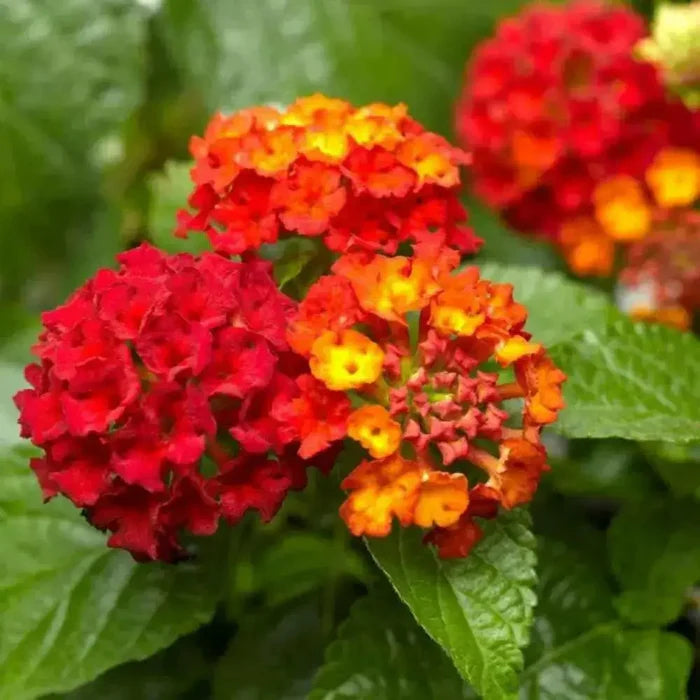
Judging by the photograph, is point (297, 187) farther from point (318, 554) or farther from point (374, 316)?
point (318, 554)

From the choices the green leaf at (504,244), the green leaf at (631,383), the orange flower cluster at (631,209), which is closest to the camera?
the green leaf at (631,383)

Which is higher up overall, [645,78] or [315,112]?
[315,112]

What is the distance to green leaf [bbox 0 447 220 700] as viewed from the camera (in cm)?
67

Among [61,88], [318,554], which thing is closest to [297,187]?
[318,554]

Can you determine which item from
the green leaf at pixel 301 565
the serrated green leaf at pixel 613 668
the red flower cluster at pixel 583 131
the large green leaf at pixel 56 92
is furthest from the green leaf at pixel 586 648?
the large green leaf at pixel 56 92

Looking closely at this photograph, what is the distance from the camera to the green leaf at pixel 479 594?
0.58 metres

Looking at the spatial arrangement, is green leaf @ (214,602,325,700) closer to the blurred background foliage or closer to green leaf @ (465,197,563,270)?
the blurred background foliage

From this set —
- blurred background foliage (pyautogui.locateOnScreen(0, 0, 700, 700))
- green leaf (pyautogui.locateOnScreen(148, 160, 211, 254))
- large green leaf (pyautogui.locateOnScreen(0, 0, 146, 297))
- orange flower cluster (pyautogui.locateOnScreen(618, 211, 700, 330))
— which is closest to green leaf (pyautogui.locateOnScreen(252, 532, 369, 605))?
blurred background foliage (pyautogui.locateOnScreen(0, 0, 700, 700))

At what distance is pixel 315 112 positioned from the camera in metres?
0.71

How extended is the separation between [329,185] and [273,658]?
365 mm

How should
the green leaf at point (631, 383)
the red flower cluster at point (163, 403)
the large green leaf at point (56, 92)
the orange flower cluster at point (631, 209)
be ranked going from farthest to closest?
the large green leaf at point (56, 92) → the orange flower cluster at point (631, 209) → the green leaf at point (631, 383) → the red flower cluster at point (163, 403)

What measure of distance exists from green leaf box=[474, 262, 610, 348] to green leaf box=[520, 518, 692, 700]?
A: 17cm

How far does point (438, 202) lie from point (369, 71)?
607 mm

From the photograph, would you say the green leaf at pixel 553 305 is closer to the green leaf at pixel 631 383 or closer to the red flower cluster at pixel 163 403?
the green leaf at pixel 631 383
